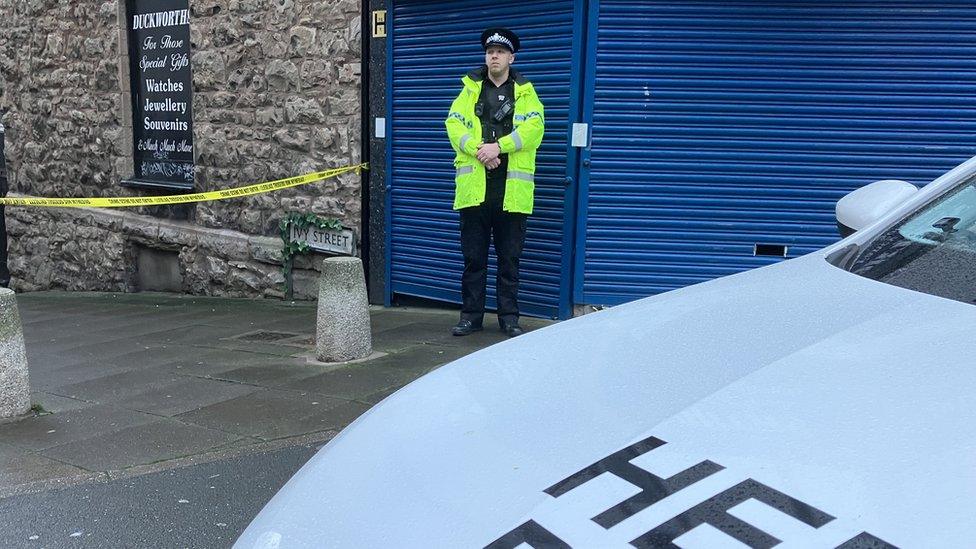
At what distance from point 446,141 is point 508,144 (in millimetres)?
1578

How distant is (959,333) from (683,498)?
2.24 ft

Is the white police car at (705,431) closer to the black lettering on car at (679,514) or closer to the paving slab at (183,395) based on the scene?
the black lettering on car at (679,514)

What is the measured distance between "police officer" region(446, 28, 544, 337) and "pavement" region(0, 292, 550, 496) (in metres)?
0.58

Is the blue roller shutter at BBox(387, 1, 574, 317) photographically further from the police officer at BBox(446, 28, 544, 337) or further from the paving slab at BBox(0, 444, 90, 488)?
the paving slab at BBox(0, 444, 90, 488)

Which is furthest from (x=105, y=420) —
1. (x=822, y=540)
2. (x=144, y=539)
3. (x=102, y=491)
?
(x=822, y=540)

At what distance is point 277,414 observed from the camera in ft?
15.3

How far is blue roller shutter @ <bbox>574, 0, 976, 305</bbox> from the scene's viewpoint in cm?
600

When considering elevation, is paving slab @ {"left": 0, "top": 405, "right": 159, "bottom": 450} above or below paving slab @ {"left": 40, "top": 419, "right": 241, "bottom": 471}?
below

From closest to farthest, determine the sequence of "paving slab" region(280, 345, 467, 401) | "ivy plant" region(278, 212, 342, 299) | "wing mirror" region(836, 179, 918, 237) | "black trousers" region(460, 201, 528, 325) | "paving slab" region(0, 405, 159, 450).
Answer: "wing mirror" region(836, 179, 918, 237)
"paving slab" region(0, 405, 159, 450)
"paving slab" region(280, 345, 467, 401)
"black trousers" region(460, 201, 528, 325)
"ivy plant" region(278, 212, 342, 299)

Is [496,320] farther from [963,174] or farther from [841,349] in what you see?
[841,349]

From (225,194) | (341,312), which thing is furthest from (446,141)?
(225,194)

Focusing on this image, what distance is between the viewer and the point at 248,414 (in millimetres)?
4684

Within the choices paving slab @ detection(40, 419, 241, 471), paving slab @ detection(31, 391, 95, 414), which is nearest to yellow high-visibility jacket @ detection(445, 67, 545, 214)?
paving slab @ detection(40, 419, 241, 471)

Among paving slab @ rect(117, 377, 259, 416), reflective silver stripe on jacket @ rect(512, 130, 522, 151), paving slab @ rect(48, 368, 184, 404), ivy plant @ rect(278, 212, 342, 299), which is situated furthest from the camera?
ivy plant @ rect(278, 212, 342, 299)
